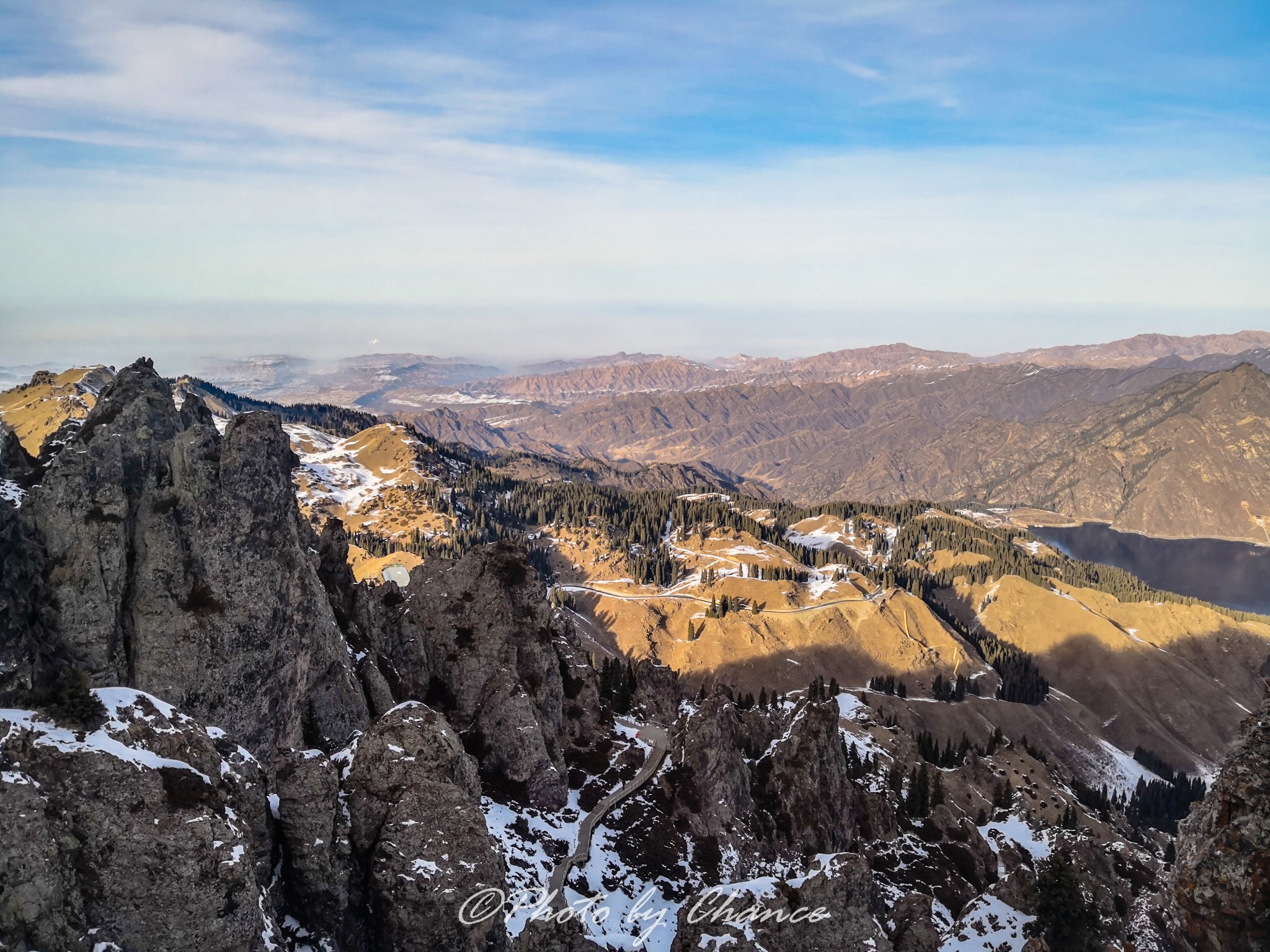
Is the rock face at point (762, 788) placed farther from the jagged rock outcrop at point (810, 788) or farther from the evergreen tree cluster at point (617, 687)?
the evergreen tree cluster at point (617, 687)

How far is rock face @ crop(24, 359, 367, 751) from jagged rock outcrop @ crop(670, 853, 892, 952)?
30.3m

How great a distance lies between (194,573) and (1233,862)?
55295 mm

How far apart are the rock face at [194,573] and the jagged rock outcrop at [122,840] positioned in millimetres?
17193

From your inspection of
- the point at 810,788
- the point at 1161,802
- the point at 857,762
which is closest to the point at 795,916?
the point at 810,788

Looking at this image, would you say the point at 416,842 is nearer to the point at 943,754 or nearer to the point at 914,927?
the point at 914,927

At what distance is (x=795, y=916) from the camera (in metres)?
50.3

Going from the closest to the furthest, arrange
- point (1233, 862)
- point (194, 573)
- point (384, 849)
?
point (1233, 862) < point (384, 849) < point (194, 573)

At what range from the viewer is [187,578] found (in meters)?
49.1

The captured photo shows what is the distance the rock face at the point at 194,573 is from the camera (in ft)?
147

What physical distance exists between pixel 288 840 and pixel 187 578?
70.0ft

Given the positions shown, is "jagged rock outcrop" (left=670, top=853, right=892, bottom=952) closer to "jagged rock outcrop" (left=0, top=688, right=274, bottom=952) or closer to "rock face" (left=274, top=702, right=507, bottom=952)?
"rock face" (left=274, top=702, right=507, bottom=952)

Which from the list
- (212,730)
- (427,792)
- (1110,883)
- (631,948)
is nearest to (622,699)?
(631,948)

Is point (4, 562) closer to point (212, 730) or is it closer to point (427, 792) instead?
point (212, 730)

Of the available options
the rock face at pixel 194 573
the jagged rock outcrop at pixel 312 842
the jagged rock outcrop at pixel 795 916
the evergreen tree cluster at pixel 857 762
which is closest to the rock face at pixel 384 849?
the jagged rock outcrop at pixel 312 842
